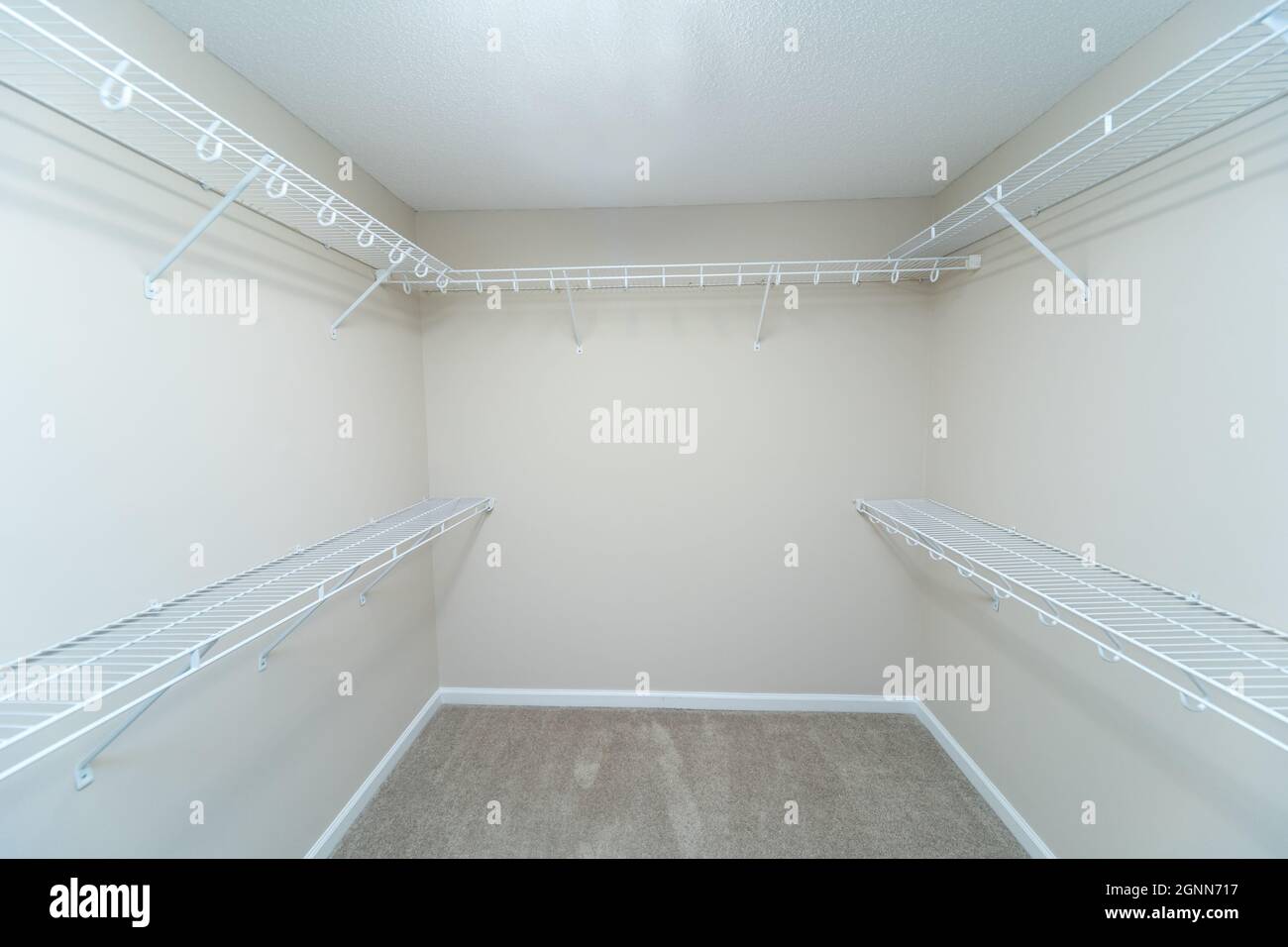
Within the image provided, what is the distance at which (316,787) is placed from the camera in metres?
1.60

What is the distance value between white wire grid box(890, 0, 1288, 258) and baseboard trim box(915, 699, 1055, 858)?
1.91 meters

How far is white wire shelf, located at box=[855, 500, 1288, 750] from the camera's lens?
81cm

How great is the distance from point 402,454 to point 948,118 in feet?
7.49

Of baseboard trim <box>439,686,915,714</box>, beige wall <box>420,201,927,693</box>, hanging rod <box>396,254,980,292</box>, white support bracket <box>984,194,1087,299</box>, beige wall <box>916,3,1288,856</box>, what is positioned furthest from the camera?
baseboard trim <box>439,686,915,714</box>

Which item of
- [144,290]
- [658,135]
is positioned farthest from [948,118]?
[144,290]

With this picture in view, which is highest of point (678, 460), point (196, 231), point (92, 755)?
point (196, 231)

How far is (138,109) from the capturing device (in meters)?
0.87

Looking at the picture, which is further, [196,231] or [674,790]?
[674,790]

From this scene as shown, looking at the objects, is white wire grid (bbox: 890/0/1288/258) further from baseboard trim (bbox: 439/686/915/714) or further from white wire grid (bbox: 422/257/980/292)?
baseboard trim (bbox: 439/686/915/714)

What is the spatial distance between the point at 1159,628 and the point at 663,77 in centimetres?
170

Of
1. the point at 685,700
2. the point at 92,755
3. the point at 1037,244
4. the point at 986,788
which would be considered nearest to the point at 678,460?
the point at 685,700

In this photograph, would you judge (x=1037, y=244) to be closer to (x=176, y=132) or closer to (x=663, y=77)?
(x=663, y=77)

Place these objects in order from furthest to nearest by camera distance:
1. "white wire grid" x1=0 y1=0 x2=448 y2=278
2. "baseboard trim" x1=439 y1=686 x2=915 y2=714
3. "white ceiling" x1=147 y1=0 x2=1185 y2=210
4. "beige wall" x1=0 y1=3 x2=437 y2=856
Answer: "baseboard trim" x1=439 y1=686 x2=915 y2=714 < "white ceiling" x1=147 y1=0 x2=1185 y2=210 < "beige wall" x1=0 y1=3 x2=437 y2=856 < "white wire grid" x1=0 y1=0 x2=448 y2=278

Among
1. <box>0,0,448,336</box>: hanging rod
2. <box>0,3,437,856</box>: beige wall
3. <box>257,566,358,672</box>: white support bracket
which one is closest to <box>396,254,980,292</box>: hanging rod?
<box>0,3,437,856</box>: beige wall
